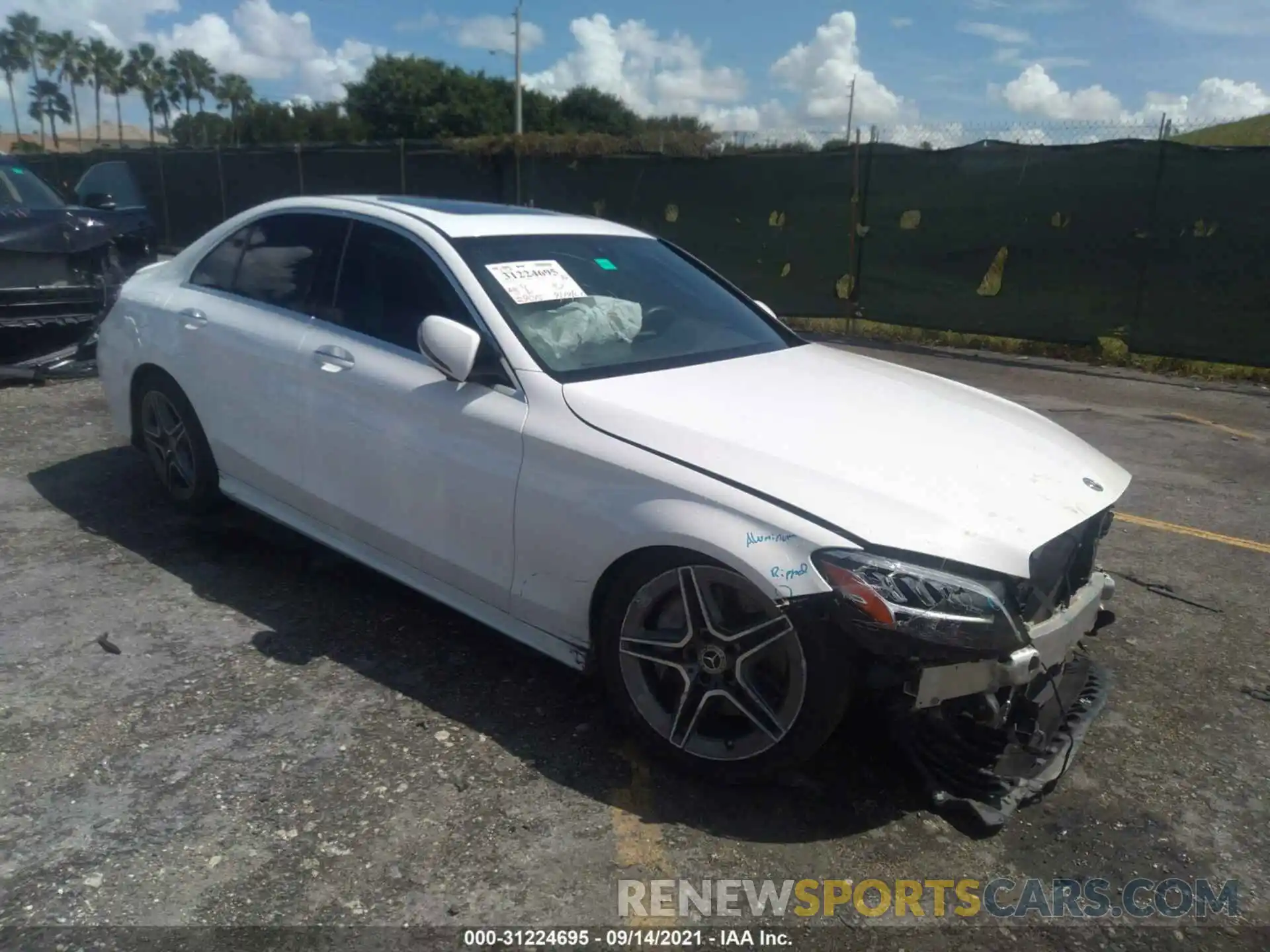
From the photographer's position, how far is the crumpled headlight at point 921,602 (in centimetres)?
258

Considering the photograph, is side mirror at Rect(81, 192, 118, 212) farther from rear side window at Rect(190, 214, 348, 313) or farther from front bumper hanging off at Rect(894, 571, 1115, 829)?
front bumper hanging off at Rect(894, 571, 1115, 829)

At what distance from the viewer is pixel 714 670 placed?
117 inches

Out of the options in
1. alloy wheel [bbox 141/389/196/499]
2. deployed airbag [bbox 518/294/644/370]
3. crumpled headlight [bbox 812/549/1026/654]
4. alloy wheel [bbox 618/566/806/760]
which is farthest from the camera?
alloy wheel [bbox 141/389/196/499]

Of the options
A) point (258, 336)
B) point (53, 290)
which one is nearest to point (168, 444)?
point (258, 336)

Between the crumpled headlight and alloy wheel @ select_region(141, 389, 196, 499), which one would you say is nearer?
the crumpled headlight

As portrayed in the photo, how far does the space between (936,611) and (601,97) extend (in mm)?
68618

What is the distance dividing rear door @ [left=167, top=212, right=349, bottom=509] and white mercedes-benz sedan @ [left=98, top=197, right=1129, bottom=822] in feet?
0.06

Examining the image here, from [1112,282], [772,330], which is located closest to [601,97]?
[1112,282]

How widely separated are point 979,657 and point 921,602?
0.22 meters

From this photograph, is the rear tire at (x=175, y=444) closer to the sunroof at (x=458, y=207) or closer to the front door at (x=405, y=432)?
the front door at (x=405, y=432)

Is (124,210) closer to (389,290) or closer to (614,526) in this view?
(389,290)

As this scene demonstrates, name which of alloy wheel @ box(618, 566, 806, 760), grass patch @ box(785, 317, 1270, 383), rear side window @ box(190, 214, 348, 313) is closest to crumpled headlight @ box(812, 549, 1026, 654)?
alloy wheel @ box(618, 566, 806, 760)

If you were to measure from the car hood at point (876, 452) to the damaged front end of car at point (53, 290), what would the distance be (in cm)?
590

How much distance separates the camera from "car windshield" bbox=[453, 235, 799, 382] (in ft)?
11.7
